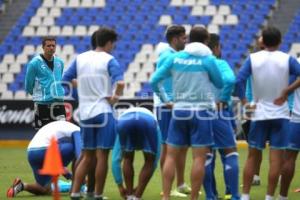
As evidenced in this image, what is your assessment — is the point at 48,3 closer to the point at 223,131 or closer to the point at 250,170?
the point at 223,131

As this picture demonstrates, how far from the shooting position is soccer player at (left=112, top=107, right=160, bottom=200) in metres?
11.2

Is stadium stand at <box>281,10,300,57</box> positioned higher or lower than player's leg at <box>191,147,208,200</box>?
higher

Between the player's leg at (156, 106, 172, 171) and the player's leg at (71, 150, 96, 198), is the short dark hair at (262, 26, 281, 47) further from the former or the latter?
the player's leg at (71, 150, 96, 198)

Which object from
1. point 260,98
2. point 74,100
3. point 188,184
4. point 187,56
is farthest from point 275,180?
point 74,100

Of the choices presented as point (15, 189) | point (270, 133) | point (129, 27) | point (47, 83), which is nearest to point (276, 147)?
→ point (270, 133)

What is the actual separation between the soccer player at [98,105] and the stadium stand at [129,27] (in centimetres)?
1566

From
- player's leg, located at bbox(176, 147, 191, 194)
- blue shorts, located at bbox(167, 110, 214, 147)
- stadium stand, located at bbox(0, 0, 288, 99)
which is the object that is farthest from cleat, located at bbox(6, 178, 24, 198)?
stadium stand, located at bbox(0, 0, 288, 99)

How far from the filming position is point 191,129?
Answer: 10.5m

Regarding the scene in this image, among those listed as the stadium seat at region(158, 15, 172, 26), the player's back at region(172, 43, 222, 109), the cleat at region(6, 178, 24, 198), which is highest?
the stadium seat at region(158, 15, 172, 26)

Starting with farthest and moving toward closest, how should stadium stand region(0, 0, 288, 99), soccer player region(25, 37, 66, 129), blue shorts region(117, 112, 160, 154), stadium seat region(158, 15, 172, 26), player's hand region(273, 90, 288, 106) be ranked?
stadium seat region(158, 15, 172, 26) < stadium stand region(0, 0, 288, 99) < soccer player region(25, 37, 66, 129) < blue shorts region(117, 112, 160, 154) < player's hand region(273, 90, 288, 106)

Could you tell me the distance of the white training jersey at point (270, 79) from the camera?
10.6m

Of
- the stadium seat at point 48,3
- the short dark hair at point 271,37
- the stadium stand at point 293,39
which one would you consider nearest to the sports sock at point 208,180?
the short dark hair at point 271,37

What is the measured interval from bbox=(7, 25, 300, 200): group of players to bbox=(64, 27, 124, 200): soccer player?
1 cm

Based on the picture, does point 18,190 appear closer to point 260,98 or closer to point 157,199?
point 157,199
